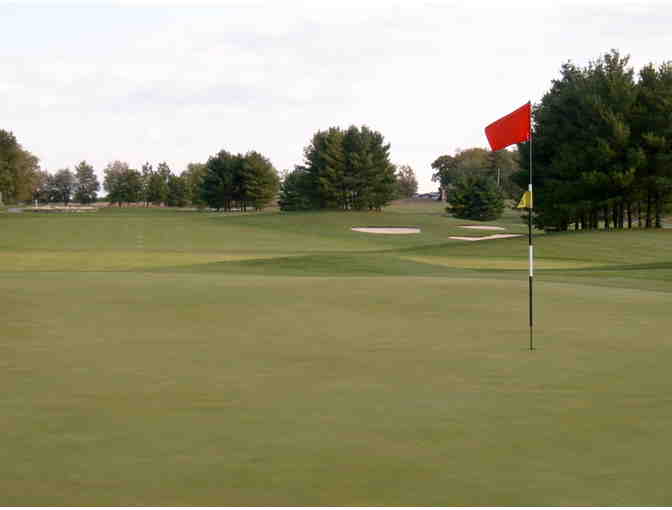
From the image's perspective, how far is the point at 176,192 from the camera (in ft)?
586

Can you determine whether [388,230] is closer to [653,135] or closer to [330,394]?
[653,135]

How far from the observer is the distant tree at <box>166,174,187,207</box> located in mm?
176500

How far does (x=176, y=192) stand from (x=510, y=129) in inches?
6769

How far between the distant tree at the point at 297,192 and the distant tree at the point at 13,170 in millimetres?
42300

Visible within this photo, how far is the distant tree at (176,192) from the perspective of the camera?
17650 cm

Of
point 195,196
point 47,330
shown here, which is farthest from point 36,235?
point 195,196

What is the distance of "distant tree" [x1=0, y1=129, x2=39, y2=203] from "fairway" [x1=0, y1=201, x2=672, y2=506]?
111m

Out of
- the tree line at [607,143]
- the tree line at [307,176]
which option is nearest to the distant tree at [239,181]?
the tree line at [307,176]

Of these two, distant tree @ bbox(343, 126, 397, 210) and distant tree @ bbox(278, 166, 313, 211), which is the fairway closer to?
distant tree @ bbox(343, 126, 397, 210)

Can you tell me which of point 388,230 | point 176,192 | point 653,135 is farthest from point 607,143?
point 176,192

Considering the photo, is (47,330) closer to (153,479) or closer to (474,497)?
(153,479)

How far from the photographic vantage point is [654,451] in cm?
557

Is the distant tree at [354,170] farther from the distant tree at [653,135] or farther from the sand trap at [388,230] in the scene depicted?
the distant tree at [653,135]

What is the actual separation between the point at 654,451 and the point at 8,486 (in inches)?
173
